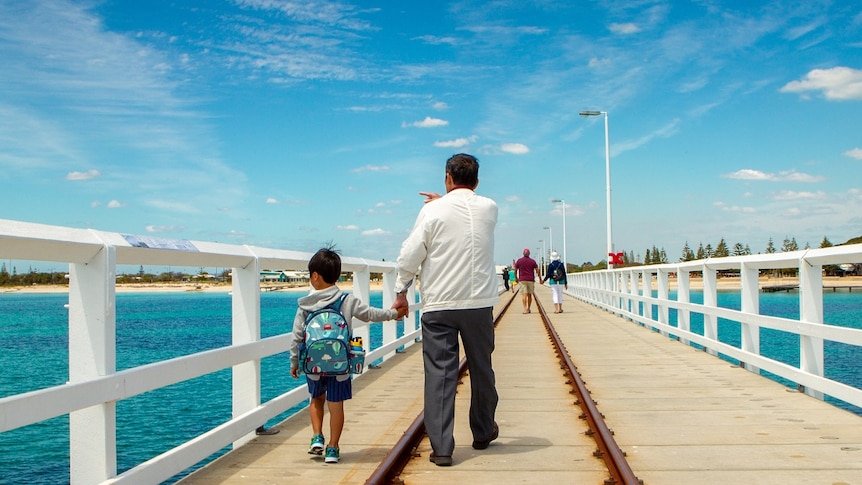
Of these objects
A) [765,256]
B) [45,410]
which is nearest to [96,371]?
[45,410]

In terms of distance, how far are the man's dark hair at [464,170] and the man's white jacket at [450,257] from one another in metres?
0.21

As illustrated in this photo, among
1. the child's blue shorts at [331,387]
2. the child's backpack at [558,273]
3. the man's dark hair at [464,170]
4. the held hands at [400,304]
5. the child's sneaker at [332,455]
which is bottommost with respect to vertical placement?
the child's sneaker at [332,455]

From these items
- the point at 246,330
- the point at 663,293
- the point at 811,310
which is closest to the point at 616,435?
the point at 811,310

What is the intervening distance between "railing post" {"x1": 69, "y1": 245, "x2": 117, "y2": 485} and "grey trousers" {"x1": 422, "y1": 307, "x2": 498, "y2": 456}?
2028 mm

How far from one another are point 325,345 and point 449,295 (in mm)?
876

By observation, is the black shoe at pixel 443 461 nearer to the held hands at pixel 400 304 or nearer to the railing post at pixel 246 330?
the held hands at pixel 400 304

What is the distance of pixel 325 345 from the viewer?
514 centimetres

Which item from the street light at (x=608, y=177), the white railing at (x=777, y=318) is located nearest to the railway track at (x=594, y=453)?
the white railing at (x=777, y=318)

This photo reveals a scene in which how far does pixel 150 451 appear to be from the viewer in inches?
407

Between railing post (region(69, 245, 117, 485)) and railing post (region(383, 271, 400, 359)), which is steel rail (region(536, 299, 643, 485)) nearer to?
railing post (region(69, 245, 117, 485))

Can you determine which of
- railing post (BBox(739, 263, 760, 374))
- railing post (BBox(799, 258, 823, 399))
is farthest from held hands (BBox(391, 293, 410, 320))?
railing post (BBox(739, 263, 760, 374))

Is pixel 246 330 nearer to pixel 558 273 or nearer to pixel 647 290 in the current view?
pixel 647 290

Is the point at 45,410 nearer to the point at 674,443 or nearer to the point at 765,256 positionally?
the point at 674,443

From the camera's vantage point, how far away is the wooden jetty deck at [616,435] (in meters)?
5.08
